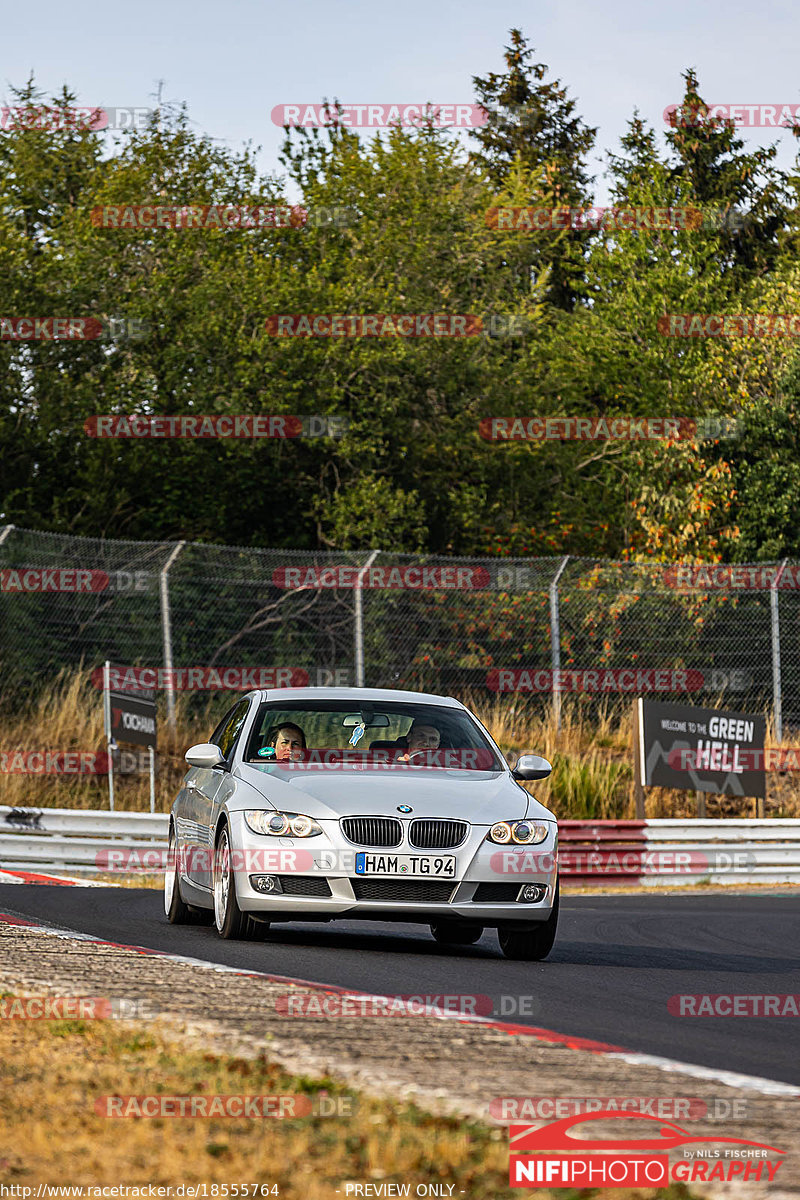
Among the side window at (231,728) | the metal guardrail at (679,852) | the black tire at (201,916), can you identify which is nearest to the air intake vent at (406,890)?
the side window at (231,728)

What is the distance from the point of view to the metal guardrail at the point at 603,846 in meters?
18.4

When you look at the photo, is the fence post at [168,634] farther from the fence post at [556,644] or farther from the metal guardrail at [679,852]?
the metal guardrail at [679,852]

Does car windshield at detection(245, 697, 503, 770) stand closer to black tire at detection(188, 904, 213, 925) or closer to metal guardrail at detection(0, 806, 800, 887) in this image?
black tire at detection(188, 904, 213, 925)

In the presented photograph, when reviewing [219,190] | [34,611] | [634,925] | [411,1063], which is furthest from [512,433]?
[411,1063]

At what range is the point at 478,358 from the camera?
117ft

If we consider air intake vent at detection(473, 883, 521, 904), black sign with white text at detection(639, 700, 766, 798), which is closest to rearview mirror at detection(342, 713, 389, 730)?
air intake vent at detection(473, 883, 521, 904)

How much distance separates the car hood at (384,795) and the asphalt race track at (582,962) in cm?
82

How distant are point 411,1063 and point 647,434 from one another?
31361mm

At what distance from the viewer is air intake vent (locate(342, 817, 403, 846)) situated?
32.1 ft

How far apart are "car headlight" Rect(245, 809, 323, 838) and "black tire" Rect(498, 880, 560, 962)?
139 centimetres

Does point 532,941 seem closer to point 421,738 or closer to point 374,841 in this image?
point 374,841

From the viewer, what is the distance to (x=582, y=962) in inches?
425

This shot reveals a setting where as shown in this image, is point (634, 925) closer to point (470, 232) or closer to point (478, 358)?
point (478, 358)

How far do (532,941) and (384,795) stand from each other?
4.42 feet
